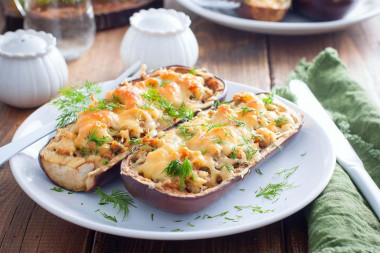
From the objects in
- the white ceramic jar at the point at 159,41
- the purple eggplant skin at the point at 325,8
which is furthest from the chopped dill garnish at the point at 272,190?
the purple eggplant skin at the point at 325,8

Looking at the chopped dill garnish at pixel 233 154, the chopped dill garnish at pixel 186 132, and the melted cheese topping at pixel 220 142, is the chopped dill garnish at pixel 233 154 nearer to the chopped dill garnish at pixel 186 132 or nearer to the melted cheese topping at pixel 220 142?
the melted cheese topping at pixel 220 142

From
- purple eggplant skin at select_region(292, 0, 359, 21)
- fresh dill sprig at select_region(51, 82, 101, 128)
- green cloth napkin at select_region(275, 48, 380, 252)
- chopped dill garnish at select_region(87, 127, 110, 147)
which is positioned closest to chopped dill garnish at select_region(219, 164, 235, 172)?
green cloth napkin at select_region(275, 48, 380, 252)

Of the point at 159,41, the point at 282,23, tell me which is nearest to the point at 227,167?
the point at 159,41

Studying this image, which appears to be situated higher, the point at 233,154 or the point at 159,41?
the point at 233,154

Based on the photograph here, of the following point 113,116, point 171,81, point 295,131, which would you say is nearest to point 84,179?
point 113,116

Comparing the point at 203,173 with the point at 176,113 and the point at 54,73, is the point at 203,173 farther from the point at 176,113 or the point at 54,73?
the point at 54,73

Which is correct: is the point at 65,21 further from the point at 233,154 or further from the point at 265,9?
the point at 233,154

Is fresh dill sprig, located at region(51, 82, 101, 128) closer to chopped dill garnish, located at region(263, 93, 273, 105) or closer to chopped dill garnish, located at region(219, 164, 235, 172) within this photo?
chopped dill garnish, located at region(219, 164, 235, 172)
